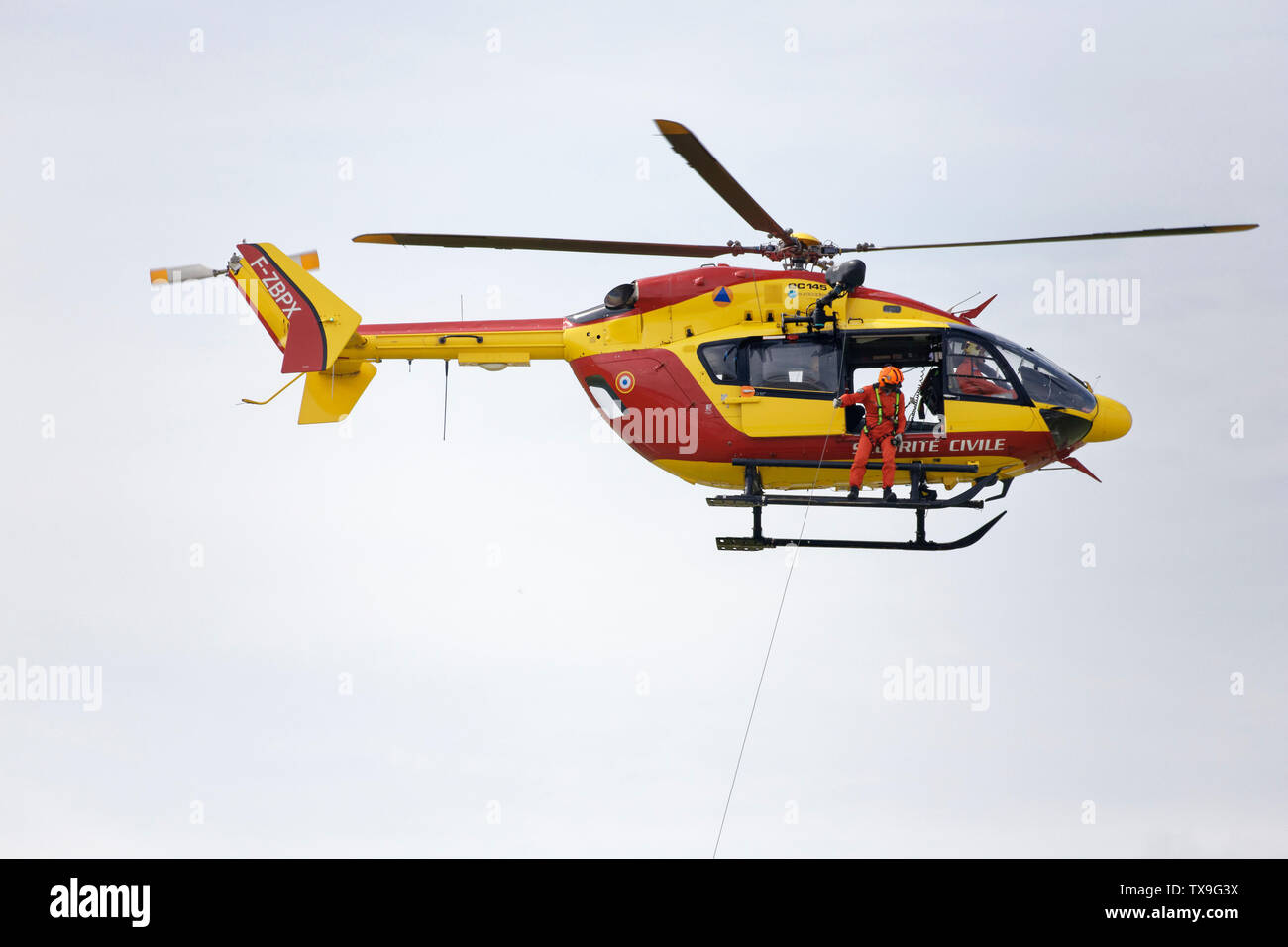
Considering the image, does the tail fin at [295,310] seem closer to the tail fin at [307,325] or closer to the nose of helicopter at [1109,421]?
the tail fin at [307,325]

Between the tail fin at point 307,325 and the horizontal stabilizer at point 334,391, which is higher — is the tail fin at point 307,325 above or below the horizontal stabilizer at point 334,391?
above

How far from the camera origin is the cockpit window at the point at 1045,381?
17891 mm

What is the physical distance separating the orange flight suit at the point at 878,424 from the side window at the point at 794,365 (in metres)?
0.46

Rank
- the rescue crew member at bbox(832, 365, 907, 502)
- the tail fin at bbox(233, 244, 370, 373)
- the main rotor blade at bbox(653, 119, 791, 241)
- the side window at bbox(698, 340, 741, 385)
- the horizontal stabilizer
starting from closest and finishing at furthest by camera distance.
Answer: the main rotor blade at bbox(653, 119, 791, 241) → the rescue crew member at bbox(832, 365, 907, 502) → the side window at bbox(698, 340, 741, 385) → the tail fin at bbox(233, 244, 370, 373) → the horizontal stabilizer

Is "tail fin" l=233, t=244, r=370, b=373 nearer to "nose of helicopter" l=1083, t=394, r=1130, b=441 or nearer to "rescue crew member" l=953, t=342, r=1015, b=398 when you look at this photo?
"rescue crew member" l=953, t=342, r=1015, b=398

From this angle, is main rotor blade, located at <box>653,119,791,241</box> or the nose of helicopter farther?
the nose of helicopter

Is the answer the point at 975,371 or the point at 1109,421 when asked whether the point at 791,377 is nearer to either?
the point at 975,371

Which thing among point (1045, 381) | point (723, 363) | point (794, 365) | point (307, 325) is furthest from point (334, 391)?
point (1045, 381)

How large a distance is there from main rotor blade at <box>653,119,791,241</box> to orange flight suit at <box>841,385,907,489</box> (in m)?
2.09

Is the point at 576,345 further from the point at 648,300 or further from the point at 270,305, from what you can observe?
the point at 270,305

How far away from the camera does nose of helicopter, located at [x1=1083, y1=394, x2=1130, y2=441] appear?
1817cm

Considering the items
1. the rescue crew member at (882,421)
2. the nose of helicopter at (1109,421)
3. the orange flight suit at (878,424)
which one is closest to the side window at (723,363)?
the rescue crew member at (882,421)

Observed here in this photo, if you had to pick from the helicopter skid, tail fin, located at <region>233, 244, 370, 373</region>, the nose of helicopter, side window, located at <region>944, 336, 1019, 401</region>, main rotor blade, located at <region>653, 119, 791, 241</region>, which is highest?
main rotor blade, located at <region>653, 119, 791, 241</region>

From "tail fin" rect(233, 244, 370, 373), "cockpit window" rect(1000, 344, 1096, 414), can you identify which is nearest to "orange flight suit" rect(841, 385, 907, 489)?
"cockpit window" rect(1000, 344, 1096, 414)
